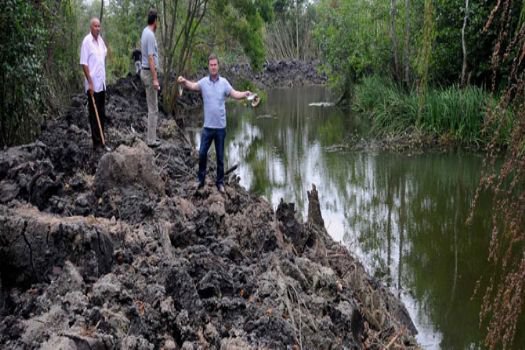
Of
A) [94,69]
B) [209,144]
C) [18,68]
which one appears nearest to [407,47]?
[209,144]

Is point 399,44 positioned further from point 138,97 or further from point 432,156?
point 138,97

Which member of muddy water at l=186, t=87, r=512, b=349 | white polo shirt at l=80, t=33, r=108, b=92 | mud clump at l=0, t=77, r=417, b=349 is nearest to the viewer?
mud clump at l=0, t=77, r=417, b=349

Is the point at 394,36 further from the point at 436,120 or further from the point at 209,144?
the point at 209,144

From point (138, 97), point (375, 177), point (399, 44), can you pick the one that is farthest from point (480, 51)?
point (138, 97)

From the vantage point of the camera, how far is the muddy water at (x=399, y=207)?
795 centimetres

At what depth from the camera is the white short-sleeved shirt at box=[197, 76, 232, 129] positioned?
7.38 m

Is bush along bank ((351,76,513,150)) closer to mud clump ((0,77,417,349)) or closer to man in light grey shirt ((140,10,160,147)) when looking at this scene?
man in light grey shirt ((140,10,160,147))

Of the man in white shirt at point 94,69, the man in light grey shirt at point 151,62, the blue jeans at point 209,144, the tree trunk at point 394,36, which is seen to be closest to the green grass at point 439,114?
the tree trunk at point 394,36

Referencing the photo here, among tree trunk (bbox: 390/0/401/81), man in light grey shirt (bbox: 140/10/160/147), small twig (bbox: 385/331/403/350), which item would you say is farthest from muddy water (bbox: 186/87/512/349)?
man in light grey shirt (bbox: 140/10/160/147)

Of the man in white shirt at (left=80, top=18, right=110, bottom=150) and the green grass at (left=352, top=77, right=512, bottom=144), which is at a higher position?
the man in white shirt at (left=80, top=18, right=110, bottom=150)

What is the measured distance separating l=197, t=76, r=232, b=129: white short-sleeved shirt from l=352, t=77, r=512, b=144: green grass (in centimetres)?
930

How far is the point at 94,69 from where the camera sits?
796 centimetres

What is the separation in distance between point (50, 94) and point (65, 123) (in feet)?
6.33

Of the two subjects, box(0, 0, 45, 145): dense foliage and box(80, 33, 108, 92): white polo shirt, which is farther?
box(0, 0, 45, 145): dense foliage
